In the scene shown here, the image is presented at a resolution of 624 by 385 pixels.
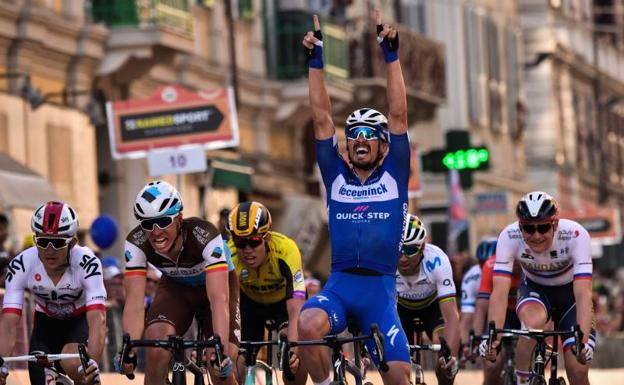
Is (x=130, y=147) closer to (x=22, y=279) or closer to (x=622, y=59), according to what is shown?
(x=22, y=279)

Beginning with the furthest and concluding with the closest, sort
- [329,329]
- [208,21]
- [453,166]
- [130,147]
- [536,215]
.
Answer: [208,21]
[453,166]
[130,147]
[536,215]
[329,329]

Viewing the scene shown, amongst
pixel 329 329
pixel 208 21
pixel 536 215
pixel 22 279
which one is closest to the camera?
pixel 329 329

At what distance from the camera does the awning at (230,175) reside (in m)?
30.4

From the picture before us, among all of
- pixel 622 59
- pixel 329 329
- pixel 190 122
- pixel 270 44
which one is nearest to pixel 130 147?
pixel 190 122

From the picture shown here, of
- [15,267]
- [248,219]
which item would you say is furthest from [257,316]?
[15,267]

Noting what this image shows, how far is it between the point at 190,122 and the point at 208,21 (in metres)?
12.5

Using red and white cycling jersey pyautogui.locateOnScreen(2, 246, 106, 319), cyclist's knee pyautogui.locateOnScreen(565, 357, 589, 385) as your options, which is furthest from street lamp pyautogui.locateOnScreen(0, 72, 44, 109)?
cyclist's knee pyautogui.locateOnScreen(565, 357, 589, 385)

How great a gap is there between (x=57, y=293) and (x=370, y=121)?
98.2 inches

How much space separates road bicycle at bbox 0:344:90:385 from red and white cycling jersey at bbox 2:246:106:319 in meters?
0.54

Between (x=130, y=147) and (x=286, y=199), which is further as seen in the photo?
(x=286, y=199)

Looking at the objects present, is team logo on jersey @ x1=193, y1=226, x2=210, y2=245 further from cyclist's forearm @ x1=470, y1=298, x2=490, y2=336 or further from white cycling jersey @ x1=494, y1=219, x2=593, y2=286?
cyclist's forearm @ x1=470, y1=298, x2=490, y2=336

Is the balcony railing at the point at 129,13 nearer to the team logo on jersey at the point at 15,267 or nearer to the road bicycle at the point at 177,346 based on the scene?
the team logo on jersey at the point at 15,267

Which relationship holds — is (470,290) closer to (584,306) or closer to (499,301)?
(499,301)

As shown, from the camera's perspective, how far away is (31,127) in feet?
98.6
